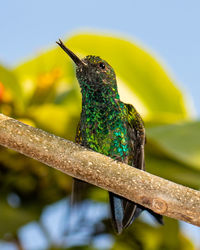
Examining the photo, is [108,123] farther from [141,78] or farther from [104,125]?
[141,78]

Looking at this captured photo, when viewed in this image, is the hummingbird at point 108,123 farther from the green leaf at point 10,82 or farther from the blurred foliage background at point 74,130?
the green leaf at point 10,82

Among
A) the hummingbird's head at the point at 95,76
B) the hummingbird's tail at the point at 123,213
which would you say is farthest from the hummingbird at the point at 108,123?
the hummingbird's tail at the point at 123,213

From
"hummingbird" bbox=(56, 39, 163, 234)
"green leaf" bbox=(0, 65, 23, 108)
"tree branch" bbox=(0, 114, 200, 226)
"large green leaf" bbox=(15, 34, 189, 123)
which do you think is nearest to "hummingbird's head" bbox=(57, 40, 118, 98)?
A: "hummingbird" bbox=(56, 39, 163, 234)

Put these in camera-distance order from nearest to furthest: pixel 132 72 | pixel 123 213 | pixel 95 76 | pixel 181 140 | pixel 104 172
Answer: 1. pixel 104 172
2. pixel 123 213
3. pixel 95 76
4. pixel 181 140
5. pixel 132 72

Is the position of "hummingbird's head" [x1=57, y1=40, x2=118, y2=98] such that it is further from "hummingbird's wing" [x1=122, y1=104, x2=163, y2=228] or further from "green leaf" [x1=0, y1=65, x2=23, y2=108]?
"green leaf" [x1=0, y1=65, x2=23, y2=108]

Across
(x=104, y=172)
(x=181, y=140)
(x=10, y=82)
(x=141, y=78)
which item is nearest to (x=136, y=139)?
(x=181, y=140)

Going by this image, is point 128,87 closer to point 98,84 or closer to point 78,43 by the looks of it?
point 78,43
